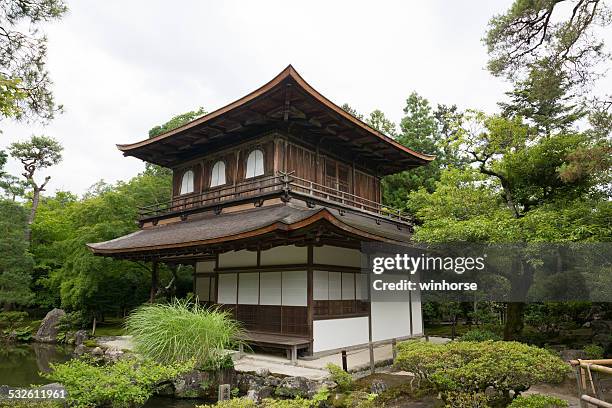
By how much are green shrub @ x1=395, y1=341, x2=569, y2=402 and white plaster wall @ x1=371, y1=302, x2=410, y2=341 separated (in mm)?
6152

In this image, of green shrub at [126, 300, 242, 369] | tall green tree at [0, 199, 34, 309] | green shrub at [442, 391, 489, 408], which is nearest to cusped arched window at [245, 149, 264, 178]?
green shrub at [126, 300, 242, 369]

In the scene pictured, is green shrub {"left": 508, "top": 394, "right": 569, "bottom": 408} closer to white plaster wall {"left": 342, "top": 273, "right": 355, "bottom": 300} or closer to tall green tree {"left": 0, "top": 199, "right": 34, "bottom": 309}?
white plaster wall {"left": 342, "top": 273, "right": 355, "bottom": 300}

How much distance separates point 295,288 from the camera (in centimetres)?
1051

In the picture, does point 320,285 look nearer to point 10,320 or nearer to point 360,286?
point 360,286

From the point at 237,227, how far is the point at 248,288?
2.15 metres

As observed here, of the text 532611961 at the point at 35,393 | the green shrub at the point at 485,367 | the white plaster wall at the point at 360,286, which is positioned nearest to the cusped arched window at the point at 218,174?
the white plaster wall at the point at 360,286

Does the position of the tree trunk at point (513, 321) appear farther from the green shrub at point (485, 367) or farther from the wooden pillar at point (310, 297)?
the green shrub at point (485, 367)

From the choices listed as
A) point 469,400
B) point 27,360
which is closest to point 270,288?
point 469,400

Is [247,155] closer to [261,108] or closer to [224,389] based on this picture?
[261,108]

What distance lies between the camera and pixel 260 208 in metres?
11.8

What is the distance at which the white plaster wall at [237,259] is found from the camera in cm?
1171

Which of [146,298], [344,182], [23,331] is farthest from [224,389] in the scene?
[23,331]

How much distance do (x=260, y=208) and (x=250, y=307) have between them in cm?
275

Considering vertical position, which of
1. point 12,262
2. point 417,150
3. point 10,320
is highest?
point 417,150
